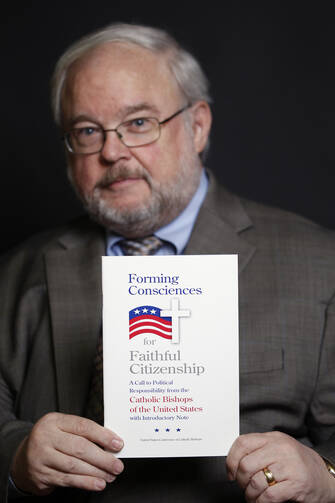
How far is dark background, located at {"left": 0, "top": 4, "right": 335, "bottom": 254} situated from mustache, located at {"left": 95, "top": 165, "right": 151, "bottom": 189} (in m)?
0.79

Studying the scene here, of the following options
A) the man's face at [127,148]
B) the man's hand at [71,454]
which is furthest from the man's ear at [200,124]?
the man's hand at [71,454]

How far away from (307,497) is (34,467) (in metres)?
0.61

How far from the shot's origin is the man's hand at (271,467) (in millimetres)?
1550

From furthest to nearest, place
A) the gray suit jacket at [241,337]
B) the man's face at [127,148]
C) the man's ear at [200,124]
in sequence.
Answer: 1. the man's ear at [200,124]
2. the man's face at [127,148]
3. the gray suit jacket at [241,337]

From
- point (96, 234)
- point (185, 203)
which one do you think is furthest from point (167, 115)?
point (96, 234)

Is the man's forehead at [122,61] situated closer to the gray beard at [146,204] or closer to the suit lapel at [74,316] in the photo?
the gray beard at [146,204]

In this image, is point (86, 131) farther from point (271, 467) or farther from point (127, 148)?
point (271, 467)

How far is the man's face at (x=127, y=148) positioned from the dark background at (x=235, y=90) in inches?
25.3

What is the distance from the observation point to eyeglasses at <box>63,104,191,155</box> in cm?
211

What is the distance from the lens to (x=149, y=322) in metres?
1.55

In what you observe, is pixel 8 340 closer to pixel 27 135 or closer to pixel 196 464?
pixel 196 464

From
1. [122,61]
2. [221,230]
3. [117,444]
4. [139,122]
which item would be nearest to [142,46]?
[122,61]

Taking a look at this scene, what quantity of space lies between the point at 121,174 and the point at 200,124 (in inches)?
16.0


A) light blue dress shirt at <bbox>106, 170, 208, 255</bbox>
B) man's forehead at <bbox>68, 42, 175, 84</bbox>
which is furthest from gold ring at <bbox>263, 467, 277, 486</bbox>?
man's forehead at <bbox>68, 42, 175, 84</bbox>
